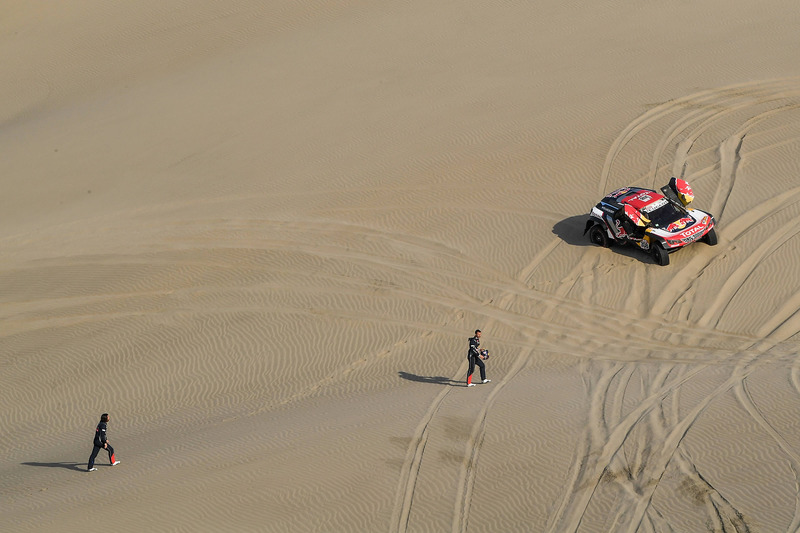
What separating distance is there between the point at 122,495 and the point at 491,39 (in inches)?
881

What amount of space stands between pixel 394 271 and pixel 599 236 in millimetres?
5232

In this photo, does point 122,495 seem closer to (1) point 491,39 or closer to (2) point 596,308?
(2) point 596,308

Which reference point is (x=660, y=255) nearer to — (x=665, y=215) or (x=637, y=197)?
(x=665, y=215)

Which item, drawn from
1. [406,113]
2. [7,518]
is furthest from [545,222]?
[7,518]

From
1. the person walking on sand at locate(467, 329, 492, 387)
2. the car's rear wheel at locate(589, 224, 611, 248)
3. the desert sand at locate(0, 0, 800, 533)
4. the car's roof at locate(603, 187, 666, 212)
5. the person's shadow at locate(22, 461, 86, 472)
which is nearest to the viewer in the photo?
the desert sand at locate(0, 0, 800, 533)

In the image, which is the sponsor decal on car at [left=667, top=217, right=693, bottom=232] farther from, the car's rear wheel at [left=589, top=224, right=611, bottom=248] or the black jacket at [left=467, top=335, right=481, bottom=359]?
the black jacket at [left=467, top=335, right=481, bottom=359]

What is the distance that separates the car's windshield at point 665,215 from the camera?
67.7 feet

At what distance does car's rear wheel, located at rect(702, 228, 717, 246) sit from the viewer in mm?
20797

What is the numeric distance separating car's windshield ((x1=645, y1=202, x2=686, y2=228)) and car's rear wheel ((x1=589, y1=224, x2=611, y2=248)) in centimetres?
119

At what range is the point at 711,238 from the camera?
20828 millimetres

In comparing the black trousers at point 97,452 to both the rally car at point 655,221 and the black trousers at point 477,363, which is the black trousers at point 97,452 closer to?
the black trousers at point 477,363

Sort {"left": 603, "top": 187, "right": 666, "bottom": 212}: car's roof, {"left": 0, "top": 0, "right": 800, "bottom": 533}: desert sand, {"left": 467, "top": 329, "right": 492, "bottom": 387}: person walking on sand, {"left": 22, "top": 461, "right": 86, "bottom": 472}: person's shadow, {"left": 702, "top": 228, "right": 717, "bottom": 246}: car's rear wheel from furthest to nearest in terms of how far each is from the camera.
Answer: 1. {"left": 603, "top": 187, "right": 666, "bottom": 212}: car's roof
2. {"left": 702, "top": 228, "right": 717, "bottom": 246}: car's rear wheel
3. {"left": 467, "top": 329, "right": 492, "bottom": 387}: person walking on sand
4. {"left": 22, "top": 461, "right": 86, "bottom": 472}: person's shadow
5. {"left": 0, "top": 0, "right": 800, "bottom": 533}: desert sand

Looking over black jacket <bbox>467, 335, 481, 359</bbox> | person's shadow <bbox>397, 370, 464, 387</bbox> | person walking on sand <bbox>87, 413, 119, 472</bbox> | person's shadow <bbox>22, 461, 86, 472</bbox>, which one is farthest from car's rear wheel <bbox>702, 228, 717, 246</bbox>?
person's shadow <bbox>22, 461, 86, 472</bbox>

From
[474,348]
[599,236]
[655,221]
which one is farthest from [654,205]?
[474,348]
